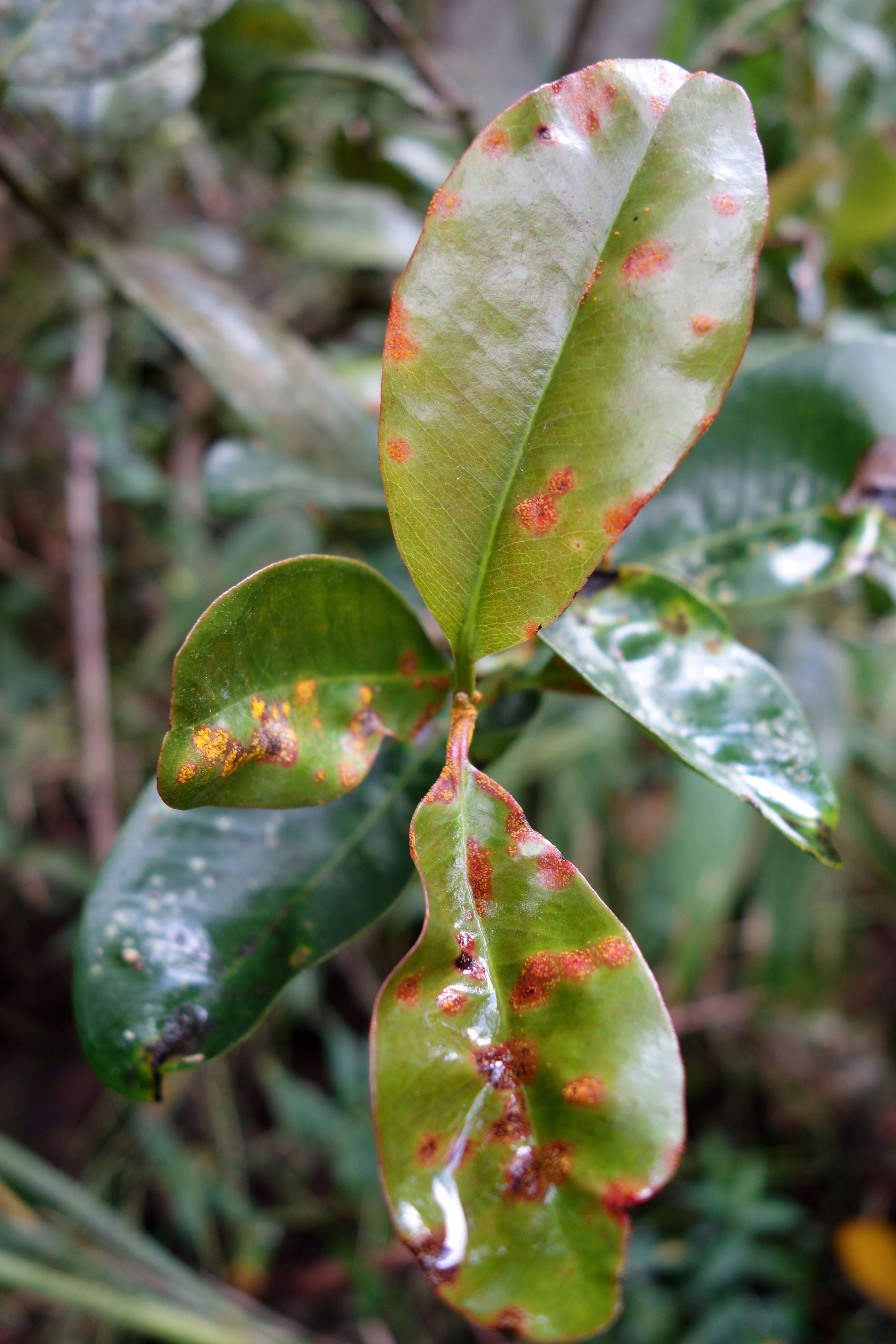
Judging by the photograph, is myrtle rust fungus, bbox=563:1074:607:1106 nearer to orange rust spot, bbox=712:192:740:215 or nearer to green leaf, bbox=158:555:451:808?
green leaf, bbox=158:555:451:808

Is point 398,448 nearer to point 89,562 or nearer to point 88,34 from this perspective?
point 88,34

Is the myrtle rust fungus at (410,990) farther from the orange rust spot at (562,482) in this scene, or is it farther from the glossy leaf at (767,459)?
the glossy leaf at (767,459)

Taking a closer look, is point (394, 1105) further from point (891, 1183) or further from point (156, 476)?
point (891, 1183)

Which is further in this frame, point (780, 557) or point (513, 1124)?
point (780, 557)

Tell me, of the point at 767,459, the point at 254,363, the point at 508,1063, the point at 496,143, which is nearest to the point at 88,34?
the point at 254,363

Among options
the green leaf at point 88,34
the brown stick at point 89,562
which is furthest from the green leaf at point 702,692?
the brown stick at point 89,562

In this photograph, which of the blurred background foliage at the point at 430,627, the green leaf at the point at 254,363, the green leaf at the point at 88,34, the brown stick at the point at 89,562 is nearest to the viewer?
the green leaf at the point at 88,34

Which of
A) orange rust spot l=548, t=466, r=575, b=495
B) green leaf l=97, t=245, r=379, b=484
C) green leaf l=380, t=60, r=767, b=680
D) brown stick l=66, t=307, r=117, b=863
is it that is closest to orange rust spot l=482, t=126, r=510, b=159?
green leaf l=380, t=60, r=767, b=680
